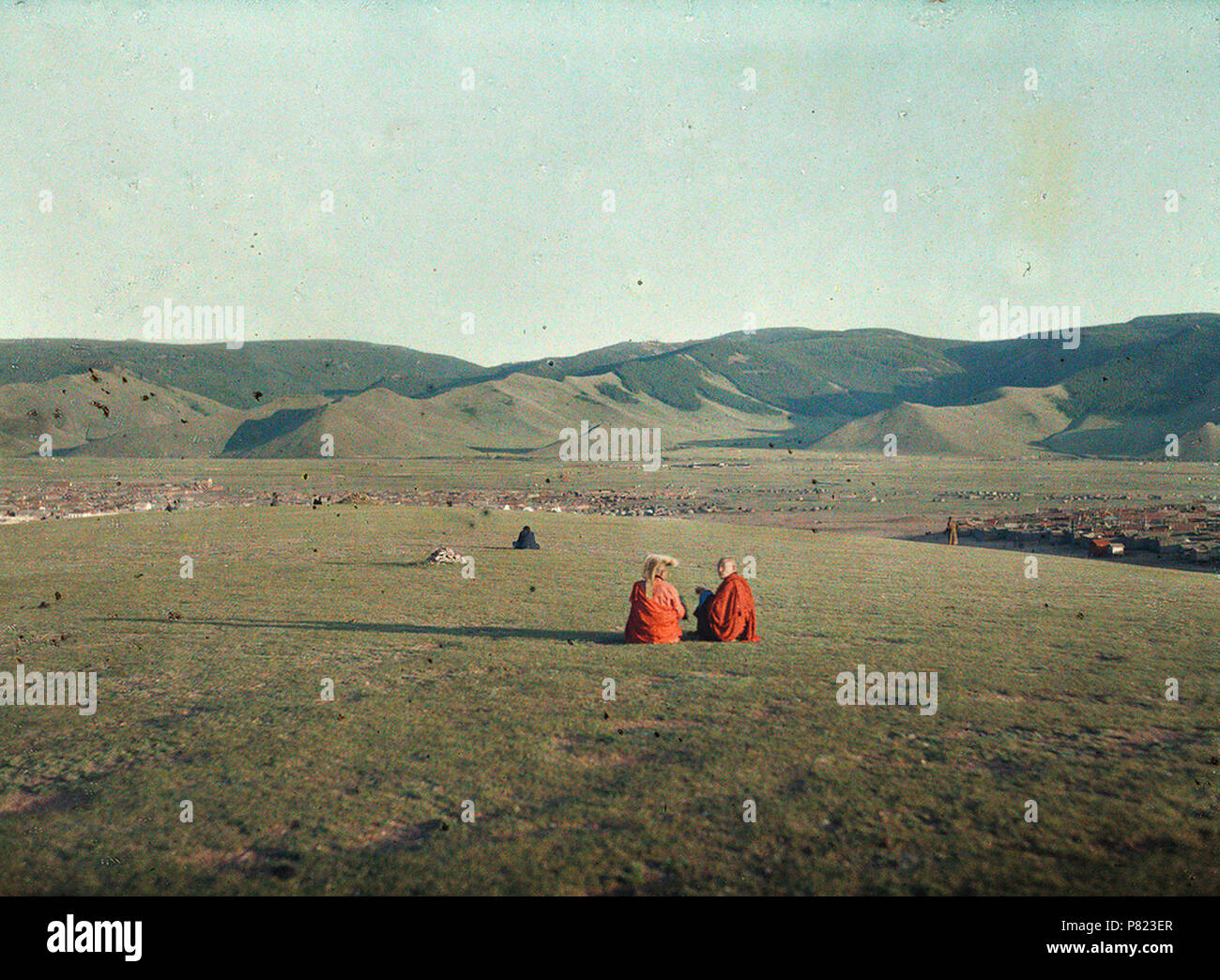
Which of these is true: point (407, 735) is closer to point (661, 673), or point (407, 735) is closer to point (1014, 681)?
point (661, 673)

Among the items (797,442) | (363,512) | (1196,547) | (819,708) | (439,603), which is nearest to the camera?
(819,708)

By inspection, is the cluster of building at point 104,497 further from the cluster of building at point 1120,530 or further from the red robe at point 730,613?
the cluster of building at point 1120,530

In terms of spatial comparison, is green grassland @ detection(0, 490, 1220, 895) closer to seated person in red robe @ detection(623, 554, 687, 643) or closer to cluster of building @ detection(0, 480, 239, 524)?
seated person in red robe @ detection(623, 554, 687, 643)

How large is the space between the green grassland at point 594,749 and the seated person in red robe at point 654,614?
1.17 feet

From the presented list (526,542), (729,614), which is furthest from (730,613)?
(526,542)

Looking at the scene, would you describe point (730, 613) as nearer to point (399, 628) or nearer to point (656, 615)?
point (656, 615)

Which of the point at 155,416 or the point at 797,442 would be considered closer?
the point at 797,442

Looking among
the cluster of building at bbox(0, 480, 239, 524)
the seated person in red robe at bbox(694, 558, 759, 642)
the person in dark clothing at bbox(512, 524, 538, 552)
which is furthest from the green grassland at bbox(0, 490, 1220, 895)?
the cluster of building at bbox(0, 480, 239, 524)

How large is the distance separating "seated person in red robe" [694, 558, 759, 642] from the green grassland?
0.98ft

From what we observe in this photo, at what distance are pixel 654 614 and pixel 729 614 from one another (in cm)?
106

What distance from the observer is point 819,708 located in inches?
327

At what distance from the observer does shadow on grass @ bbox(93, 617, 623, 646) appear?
460 inches
